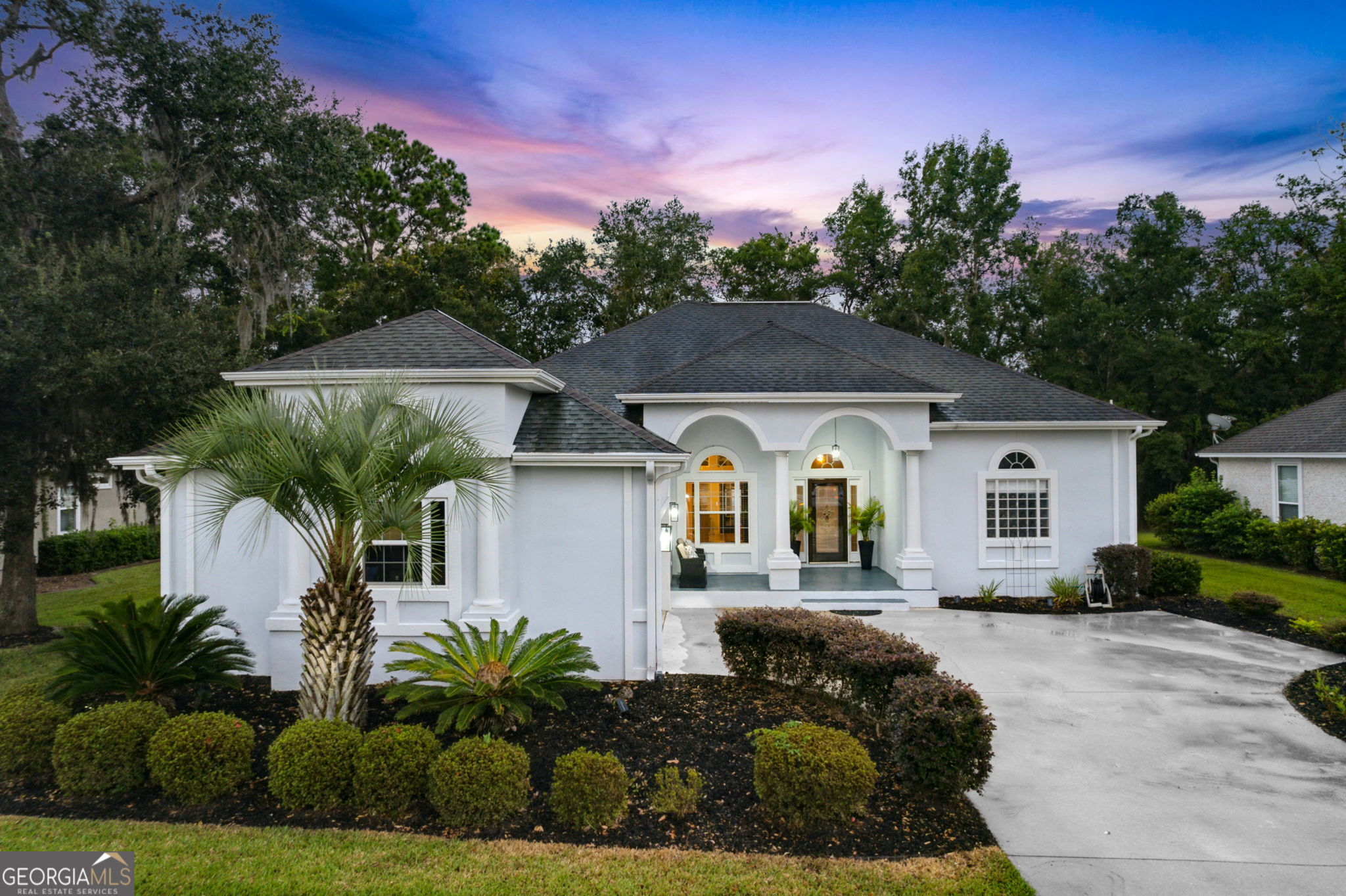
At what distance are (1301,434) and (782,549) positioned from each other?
1702cm

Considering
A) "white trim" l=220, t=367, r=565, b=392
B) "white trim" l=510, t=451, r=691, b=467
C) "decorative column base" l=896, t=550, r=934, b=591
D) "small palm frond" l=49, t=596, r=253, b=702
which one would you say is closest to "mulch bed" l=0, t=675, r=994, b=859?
"small palm frond" l=49, t=596, r=253, b=702

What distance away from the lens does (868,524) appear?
15234mm

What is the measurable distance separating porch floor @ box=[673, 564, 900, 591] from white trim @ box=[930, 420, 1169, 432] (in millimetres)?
3552

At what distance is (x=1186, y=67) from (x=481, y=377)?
1846 cm

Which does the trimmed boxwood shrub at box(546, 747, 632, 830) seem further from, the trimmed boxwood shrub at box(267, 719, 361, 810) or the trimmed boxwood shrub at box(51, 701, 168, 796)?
the trimmed boxwood shrub at box(51, 701, 168, 796)

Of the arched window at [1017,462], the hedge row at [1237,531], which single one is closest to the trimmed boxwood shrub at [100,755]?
the arched window at [1017,462]

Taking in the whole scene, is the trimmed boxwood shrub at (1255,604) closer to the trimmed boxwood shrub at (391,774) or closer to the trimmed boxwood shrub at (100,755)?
the trimmed boxwood shrub at (391,774)

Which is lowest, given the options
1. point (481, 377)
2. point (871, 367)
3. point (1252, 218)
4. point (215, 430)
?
point (215, 430)

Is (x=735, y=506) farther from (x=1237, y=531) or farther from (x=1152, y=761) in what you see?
(x=1237, y=531)

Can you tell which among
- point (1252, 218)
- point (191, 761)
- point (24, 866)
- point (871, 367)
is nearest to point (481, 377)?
point (191, 761)

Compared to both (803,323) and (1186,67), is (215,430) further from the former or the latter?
(1186,67)

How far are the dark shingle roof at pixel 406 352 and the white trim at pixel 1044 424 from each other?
9.47 meters

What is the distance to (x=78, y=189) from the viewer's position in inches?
463

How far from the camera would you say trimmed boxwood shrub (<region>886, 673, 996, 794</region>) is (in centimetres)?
527
